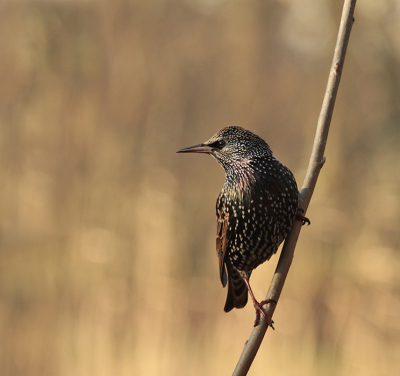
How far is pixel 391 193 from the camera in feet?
13.3

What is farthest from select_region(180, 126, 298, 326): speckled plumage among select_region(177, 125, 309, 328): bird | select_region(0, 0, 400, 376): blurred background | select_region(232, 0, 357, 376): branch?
select_region(0, 0, 400, 376): blurred background

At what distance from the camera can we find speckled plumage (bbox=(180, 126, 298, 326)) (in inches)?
80.9

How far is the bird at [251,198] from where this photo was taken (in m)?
2.05

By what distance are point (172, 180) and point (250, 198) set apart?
2589 mm

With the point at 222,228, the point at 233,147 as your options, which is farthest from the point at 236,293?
the point at 233,147

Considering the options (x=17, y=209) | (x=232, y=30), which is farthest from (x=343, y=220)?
(x=17, y=209)

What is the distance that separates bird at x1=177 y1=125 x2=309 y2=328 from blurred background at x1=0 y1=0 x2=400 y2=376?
73.7 inches

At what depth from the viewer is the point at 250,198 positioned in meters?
2.12

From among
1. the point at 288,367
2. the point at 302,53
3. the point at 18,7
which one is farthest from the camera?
the point at 18,7

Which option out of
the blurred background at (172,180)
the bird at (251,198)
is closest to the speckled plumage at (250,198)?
the bird at (251,198)

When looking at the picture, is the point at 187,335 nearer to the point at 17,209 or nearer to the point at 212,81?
the point at 17,209

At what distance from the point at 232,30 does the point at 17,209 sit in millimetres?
3248

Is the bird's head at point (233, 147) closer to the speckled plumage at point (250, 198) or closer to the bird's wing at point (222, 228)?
the speckled plumage at point (250, 198)

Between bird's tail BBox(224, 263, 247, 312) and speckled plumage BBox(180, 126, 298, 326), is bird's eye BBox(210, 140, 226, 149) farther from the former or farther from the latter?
bird's tail BBox(224, 263, 247, 312)
